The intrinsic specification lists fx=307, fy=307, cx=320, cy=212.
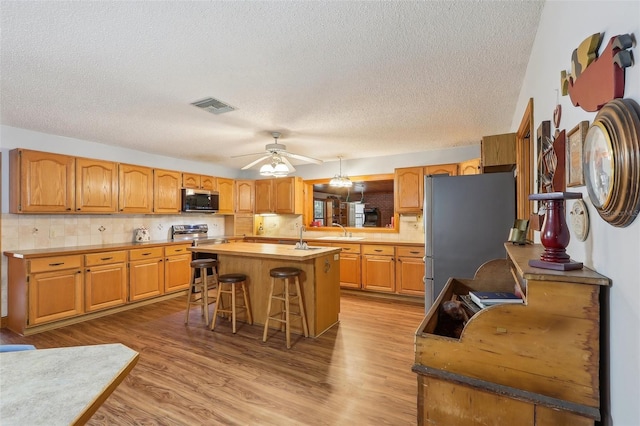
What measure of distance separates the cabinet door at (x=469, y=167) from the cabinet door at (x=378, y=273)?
1660mm

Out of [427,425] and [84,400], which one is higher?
[84,400]

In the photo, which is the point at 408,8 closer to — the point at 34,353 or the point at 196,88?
the point at 196,88

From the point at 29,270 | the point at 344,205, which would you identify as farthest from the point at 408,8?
the point at 344,205

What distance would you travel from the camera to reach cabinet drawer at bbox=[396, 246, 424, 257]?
448cm

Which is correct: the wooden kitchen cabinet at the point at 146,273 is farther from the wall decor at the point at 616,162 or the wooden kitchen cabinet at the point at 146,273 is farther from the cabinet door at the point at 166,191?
the wall decor at the point at 616,162

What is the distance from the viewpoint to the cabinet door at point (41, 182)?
11.4 ft

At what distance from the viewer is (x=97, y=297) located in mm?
3895

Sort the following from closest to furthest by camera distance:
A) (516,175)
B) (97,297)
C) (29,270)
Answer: (516,175), (29,270), (97,297)

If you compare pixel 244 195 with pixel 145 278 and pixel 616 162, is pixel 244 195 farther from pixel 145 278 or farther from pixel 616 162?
pixel 616 162

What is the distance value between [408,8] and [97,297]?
454 centimetres

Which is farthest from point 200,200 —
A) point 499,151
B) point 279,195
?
point 499,151

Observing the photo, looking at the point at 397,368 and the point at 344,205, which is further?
the point at 344,205

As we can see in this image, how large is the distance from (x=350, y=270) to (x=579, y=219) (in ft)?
13.4

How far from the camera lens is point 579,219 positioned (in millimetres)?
1021
